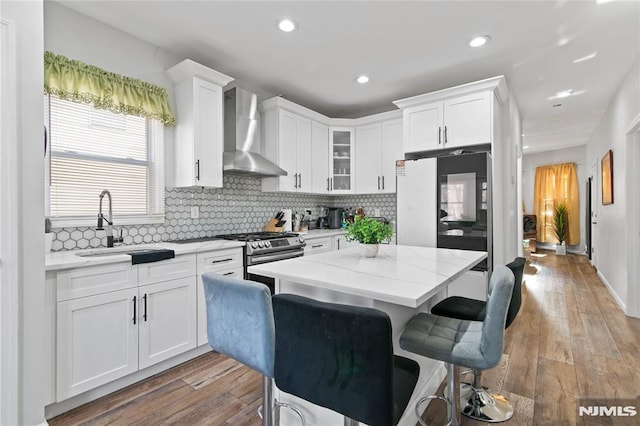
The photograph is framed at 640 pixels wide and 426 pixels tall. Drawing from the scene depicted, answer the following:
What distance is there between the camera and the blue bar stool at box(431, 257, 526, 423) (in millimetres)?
1741

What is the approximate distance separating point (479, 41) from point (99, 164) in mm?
3412

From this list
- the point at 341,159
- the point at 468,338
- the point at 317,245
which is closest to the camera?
the point at 468,338

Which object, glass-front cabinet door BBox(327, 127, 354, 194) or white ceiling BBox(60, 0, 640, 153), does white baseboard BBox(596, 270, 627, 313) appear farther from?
glass-front cabinet door BBox(327, 127, 354, 194)

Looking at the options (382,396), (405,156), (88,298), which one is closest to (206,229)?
(88,298)

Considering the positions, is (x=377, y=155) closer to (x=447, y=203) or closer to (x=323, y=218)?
(x=323, y=218)

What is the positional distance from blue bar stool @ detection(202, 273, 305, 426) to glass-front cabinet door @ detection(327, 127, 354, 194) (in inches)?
131

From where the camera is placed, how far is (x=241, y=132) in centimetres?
337

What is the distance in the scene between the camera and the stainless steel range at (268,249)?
289 cm

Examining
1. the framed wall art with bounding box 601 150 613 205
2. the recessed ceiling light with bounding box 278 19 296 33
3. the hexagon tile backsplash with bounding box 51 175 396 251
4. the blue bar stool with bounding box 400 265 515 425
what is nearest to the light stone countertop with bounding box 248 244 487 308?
the blue bar stool with bounding box 400 265 515 425

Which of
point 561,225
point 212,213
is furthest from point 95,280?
point 561,225

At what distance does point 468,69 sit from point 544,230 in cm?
699

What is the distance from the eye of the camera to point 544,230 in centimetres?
834

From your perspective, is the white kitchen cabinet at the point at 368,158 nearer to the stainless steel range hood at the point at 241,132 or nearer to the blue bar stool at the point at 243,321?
the stainless steel range hood at the point at 241,132

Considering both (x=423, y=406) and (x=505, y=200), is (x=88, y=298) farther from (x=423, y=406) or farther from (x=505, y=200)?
(x=505, y=200)
